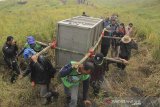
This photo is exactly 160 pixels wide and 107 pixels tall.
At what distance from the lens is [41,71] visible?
20.6 feet

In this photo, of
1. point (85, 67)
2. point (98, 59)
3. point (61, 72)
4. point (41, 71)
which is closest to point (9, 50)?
point (41, 71)

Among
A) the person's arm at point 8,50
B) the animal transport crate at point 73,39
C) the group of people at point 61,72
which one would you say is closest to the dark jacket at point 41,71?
the group of people at point 61,72

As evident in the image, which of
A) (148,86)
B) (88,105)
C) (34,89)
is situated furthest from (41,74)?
(148,86)

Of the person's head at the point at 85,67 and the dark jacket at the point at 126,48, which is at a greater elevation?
the person's head at the point at 85,67

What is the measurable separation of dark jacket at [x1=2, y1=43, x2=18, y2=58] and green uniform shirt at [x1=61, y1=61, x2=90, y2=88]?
2.38 meters

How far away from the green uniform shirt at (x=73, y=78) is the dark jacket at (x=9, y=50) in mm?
2384

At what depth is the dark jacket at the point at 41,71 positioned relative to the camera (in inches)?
246

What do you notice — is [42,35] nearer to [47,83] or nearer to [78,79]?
[47,83]

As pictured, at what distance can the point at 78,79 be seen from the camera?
5.94 metres

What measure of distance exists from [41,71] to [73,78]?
2.66ft

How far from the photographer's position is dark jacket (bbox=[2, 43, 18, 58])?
773 centimetres

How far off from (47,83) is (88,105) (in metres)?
1.10

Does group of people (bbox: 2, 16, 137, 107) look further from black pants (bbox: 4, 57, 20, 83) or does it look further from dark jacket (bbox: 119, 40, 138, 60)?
dark jacket (bbox: 119, 40, 138, 60)

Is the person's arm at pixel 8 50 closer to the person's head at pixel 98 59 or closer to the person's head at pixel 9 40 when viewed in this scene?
the person's head at pixel 9 40
